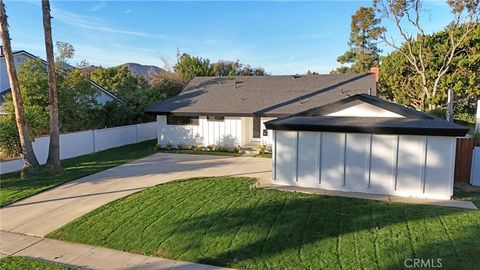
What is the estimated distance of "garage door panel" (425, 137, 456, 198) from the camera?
24.4 feet

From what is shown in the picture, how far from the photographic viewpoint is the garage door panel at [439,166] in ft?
24.4

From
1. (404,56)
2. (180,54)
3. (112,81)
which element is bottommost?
(112,81)

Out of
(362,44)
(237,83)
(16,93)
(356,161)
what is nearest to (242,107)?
(237,83)

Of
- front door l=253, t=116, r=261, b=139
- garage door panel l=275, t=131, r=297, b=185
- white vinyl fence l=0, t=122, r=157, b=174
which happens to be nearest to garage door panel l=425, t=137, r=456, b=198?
garage door panel l=275, t=131, r=297, b=185

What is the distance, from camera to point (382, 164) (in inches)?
314

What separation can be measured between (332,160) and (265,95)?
9892 millimetres

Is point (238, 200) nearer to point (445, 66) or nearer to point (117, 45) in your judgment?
point (117, 45)

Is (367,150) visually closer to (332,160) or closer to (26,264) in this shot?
(332,160)

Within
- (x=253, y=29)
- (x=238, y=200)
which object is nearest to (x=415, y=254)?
(x=238, y=200)

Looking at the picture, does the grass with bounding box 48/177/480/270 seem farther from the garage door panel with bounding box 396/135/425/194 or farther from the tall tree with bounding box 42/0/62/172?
the tall tree with bounding box 42/0/62/172

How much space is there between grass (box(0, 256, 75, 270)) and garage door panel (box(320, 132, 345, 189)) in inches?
248

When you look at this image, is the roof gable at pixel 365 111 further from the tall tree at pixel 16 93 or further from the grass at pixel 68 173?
the tall tree at pixel 16 93

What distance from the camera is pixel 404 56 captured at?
28109mm

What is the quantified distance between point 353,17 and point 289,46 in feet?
52.4
